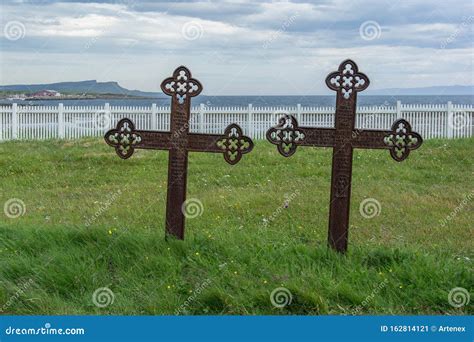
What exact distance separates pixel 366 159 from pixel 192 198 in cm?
485

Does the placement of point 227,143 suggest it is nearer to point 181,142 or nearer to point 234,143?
point 234,143

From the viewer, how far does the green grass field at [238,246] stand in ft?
17.0

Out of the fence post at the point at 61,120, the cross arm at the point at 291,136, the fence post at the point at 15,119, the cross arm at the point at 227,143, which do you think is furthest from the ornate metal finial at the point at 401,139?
the fence post at the point at 15,119

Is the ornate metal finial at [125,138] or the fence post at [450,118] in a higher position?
the fence post at [450,118]

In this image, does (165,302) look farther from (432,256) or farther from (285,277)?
(432,256)

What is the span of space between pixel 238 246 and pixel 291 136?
1180 millimetres

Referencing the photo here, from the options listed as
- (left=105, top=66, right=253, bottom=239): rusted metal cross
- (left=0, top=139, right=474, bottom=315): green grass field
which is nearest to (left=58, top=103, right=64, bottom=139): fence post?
(left=0, top=139, right=474, bottom=315): green grass field

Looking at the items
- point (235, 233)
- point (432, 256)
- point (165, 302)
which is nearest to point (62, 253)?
point (165, 302)

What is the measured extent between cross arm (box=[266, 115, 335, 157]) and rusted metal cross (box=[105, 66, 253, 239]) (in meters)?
0.27

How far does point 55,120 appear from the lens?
22.7 metres

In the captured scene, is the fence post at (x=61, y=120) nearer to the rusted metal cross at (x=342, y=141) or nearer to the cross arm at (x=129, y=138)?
the cross arm at (x=129, y=138)

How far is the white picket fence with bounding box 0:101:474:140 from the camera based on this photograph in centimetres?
2228

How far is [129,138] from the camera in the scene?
6.62 m

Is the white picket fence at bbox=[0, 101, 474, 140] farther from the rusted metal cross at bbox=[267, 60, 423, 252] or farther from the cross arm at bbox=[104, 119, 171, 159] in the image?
the rusted metal cross at bbox=[267, 60, 423, 252]
